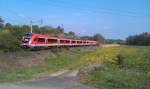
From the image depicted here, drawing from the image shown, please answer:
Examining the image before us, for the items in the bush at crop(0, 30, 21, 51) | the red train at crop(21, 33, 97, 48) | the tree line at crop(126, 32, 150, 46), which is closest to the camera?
the bush at crop(0, 30, 21, 51)

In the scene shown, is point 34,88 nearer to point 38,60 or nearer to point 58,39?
point 38,60

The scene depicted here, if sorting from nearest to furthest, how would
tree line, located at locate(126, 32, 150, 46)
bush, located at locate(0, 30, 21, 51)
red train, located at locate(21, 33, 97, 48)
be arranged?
bush, located at locate(0, 30, 21, 51) → red train, located at locate(21, 33, 97, 48) → tree line, located at locate(126, 32, 150, 46)

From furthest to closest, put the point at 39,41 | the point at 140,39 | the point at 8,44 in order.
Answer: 1. the point at 140,39
2. the point at 39,41
3. the point at 8,44

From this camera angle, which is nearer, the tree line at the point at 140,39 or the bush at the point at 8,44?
the bush at the point at 8,44

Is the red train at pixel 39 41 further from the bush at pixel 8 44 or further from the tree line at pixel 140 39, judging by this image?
the tree line at pixel 140 39

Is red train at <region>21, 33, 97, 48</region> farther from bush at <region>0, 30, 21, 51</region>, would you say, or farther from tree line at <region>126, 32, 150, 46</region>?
tree line at <region>126, 32, 150, 46</region>

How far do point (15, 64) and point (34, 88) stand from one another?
14.9 metres

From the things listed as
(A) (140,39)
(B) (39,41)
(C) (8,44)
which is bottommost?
(C) (8,44)

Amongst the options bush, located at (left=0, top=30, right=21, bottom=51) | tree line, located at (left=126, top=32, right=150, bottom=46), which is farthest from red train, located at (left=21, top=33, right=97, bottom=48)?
tree line, located at (left=126, top=32, right=150, bottom=46)

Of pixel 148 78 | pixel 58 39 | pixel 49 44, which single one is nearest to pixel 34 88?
pixel 148 78

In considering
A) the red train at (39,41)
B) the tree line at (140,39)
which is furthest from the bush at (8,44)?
the tree line at (140,39)

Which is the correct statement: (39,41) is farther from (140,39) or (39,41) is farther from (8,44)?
(140,39)

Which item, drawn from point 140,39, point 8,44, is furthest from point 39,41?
point 140,39

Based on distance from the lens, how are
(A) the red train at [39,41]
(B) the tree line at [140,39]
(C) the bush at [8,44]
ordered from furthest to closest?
(B) the tree line at [140,39], (A) the red train at [39,41], (C) the bush at [8,44]
